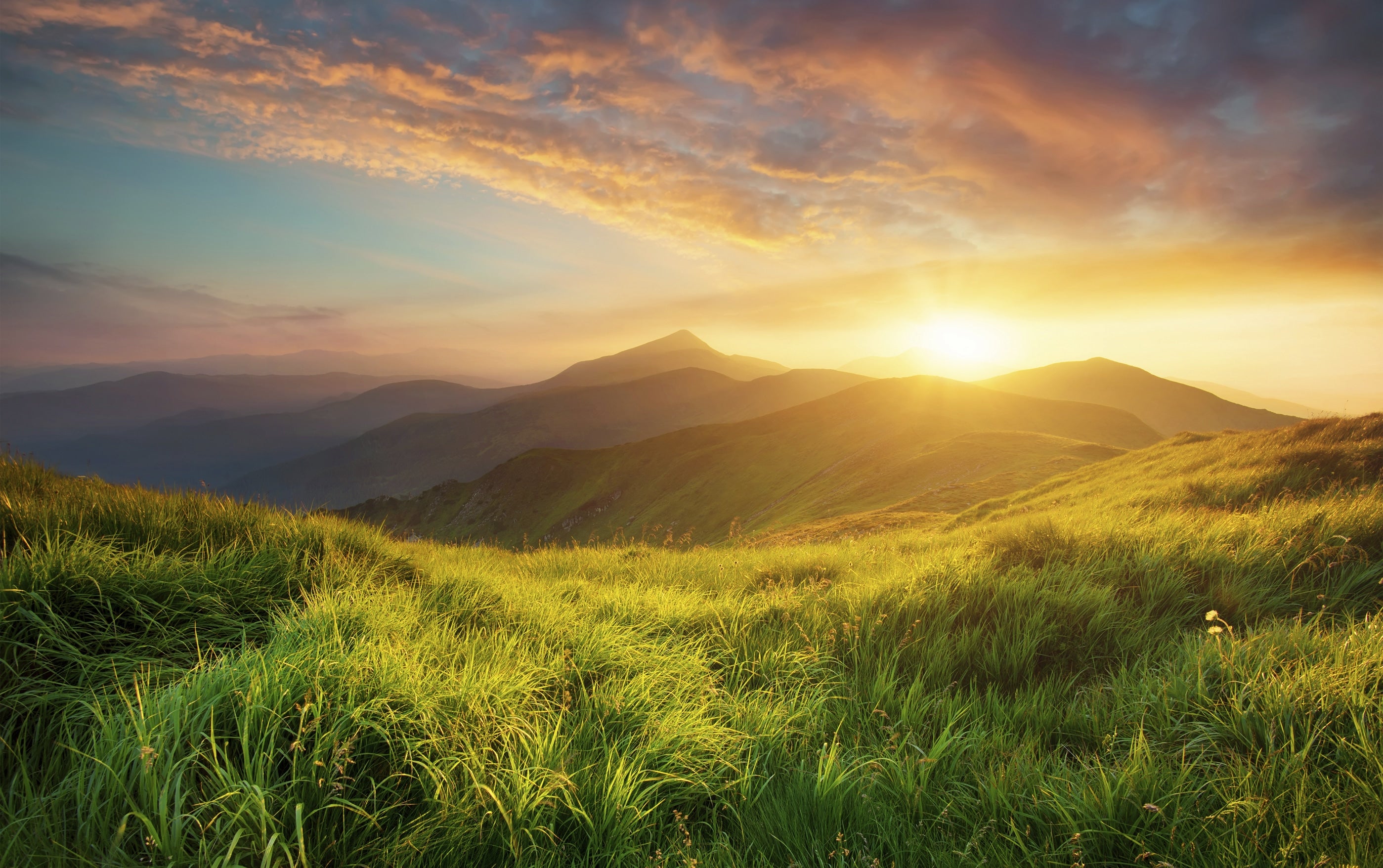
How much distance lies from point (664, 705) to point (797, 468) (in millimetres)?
73214

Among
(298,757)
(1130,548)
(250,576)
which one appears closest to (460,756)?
(298,757)

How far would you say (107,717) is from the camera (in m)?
2.89

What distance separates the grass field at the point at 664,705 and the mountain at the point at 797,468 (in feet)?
71.7

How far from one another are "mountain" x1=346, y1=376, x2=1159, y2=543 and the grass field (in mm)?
21855

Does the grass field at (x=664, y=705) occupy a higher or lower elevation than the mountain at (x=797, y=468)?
higher

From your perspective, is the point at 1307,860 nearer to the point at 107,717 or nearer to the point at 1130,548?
the point at 1130,548

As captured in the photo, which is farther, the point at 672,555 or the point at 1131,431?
the point at 1131,431

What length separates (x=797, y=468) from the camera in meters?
75.5

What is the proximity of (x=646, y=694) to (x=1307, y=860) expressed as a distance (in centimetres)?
298

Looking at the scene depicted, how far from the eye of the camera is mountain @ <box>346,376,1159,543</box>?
3694cm

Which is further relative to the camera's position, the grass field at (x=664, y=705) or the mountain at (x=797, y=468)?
the mountain at (x=797, y=468)

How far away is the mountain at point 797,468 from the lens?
36938 mm

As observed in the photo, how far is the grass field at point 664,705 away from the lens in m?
2.46

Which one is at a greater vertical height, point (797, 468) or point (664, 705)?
point (664, 705)
